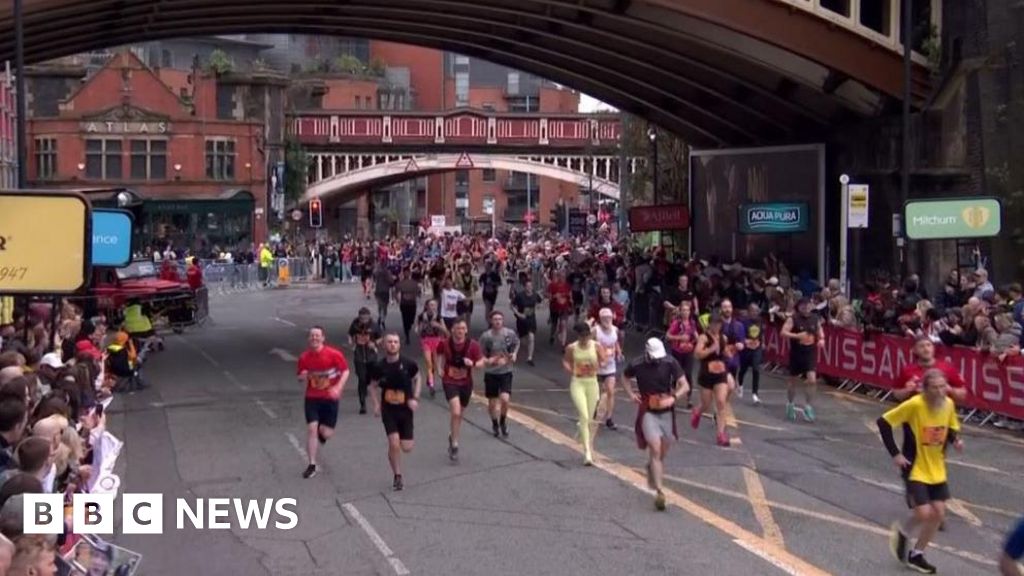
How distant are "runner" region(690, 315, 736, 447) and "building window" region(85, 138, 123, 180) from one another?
172ft

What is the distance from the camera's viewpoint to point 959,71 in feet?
93.9

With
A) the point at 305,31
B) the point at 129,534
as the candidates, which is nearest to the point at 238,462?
the point at 129,534

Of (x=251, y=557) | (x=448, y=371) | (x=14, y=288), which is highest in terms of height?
(x=14, y=288)

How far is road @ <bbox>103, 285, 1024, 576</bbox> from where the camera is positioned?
11.6 m

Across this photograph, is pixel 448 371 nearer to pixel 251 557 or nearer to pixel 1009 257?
pixel 251 557

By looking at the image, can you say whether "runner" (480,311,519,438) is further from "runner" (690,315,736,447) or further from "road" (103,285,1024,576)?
"runner" (690,315,736,447)

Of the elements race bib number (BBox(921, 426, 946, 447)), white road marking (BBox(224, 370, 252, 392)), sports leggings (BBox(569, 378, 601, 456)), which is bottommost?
white road marking (BBox(224, 370, 252, 392))

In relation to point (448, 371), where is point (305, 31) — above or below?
above

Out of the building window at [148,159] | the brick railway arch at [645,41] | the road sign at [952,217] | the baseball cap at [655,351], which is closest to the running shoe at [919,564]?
the baseball cap at [655,351]

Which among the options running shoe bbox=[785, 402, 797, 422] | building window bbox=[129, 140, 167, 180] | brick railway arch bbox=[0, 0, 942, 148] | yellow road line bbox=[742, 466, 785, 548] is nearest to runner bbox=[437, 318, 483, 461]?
yellow road line bbox=[742, 466, 785, 548]

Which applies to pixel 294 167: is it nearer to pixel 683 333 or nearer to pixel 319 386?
pixel 683 333

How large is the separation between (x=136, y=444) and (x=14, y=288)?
9.92 meters

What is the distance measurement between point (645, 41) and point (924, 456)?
69.1 feet

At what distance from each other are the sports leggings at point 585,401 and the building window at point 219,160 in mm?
53365
